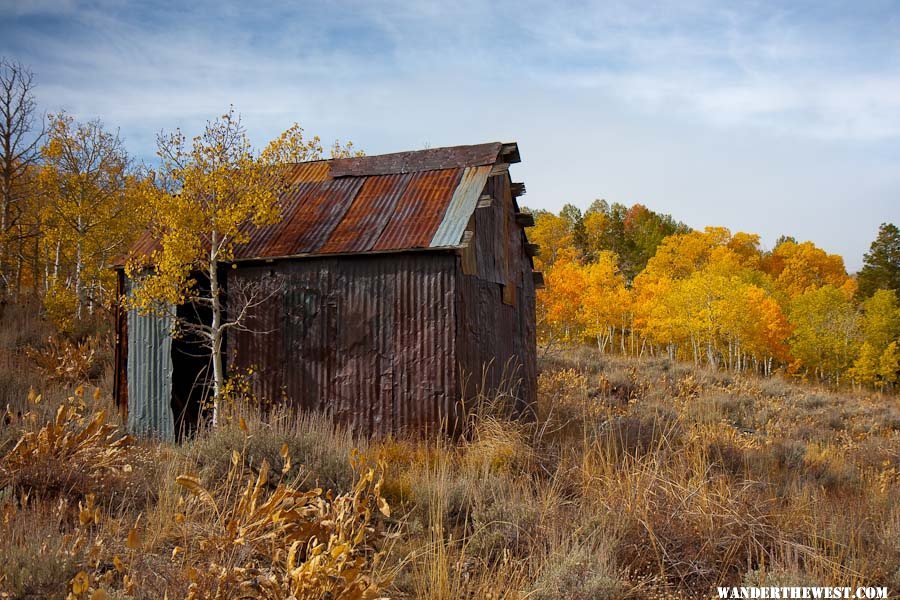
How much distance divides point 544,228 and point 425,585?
187 feet

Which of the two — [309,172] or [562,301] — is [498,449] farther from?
[562,301]

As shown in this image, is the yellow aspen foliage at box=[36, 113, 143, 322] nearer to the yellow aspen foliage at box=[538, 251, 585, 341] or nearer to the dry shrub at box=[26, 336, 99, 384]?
the dry shrub at box=[26, 336, 99, 384]

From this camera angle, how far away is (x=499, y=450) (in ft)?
25.5

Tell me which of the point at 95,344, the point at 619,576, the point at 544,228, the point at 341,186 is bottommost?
the point at 619,576

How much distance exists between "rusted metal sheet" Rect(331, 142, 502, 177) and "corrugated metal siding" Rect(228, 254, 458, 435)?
7.33 ft

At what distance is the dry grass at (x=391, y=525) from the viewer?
4004mm

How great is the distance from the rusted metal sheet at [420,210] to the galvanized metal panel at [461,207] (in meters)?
0.09

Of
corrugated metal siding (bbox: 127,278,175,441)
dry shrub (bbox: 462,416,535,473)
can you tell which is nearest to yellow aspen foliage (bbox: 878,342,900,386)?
dry shrub (bbox: 462,416,535,473)

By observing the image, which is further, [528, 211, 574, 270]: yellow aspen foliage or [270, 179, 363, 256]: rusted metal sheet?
[528, 211, 574, 270]: yellow aspen foliage

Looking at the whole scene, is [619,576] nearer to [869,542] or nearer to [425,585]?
[425,585]

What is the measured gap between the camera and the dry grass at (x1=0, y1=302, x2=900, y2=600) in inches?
158

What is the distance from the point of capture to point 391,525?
5688 millimetres

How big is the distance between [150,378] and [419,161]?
5.40 meters

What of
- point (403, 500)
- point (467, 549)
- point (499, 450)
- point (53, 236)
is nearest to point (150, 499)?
point (403, 500)
